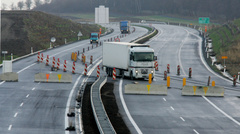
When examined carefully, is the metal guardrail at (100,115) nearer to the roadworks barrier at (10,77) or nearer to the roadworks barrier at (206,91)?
the roadworks barrier at (206,91)

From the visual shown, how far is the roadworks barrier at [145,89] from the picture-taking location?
117 ft

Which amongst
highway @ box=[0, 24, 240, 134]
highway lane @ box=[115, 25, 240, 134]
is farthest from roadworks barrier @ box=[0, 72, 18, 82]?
highway lane @ box=[115, 25, 240, 134]

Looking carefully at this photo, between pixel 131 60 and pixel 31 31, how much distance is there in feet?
174

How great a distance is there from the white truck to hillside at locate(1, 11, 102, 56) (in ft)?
101

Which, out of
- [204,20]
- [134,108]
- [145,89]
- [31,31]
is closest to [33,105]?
[134,108]

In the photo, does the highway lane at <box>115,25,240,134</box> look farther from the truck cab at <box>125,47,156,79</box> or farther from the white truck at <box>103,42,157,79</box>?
the white truck at <box>103,42,157,79</box>

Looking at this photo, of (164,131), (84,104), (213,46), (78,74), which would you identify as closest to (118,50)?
(78,74)

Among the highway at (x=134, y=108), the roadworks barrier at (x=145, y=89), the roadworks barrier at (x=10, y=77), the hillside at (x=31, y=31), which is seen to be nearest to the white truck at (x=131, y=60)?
the highway at (x=134, y=108)

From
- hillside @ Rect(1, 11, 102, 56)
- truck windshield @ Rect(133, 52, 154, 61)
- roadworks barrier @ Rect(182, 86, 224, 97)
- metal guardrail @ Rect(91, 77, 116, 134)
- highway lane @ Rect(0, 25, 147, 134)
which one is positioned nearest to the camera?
metal guardrail @ Rect(91, 77, 116, 134)

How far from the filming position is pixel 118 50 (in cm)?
4488

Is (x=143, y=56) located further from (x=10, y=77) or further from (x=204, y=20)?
(x=204, y=20)

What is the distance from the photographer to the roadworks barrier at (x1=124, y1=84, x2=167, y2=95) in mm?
35562

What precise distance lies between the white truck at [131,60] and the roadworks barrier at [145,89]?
6.67 metres

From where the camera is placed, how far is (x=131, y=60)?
140 feet
